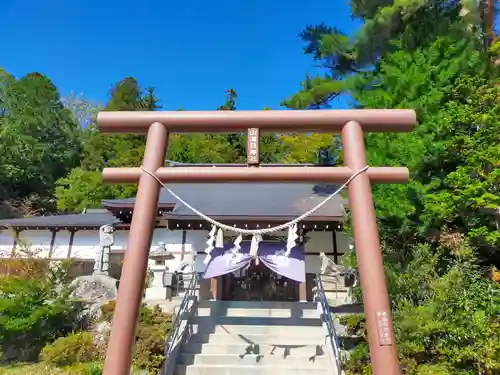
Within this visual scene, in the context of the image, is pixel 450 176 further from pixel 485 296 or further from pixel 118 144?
pixel 118 144

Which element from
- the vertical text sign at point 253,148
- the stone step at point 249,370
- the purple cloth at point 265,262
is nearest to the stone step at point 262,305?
the purple cloth at point 265,262

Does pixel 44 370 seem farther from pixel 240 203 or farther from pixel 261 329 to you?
pixel 240 203

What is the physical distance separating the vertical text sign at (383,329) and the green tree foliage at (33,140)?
29.1m

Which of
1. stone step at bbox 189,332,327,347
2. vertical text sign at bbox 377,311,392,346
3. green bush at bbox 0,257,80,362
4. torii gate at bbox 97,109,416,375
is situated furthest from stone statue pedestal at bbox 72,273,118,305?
vertical text sign at bbox 377,311,392,346

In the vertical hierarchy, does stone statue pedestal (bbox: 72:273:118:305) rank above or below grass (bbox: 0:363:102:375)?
above

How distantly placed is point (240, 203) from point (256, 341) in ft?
20.2

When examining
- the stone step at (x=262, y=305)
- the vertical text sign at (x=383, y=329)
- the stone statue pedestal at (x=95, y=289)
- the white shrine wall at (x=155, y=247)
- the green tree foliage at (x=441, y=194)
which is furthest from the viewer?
the white shrine wall at (x=155, y=247)

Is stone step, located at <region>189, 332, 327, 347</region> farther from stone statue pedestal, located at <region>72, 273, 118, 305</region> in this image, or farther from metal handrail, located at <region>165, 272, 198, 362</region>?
stone statue pedestal, located at <region>72, 273, 118, 305</region>

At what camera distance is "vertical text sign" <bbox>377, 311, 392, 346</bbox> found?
3732 mm

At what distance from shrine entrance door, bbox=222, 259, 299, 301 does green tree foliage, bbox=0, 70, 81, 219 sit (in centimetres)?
2129

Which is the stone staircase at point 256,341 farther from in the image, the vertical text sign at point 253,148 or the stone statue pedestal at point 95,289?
the vertical text sign at point 253,148

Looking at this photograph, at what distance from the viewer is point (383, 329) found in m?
3.77

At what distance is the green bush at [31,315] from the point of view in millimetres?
8867

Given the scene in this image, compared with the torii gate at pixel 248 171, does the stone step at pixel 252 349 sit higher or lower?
lower
